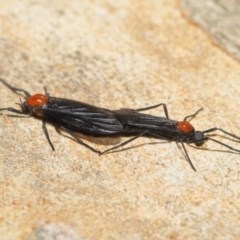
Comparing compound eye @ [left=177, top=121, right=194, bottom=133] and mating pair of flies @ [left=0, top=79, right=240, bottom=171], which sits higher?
compound eye @ [left=177, top=121, right=194, bottom=133]

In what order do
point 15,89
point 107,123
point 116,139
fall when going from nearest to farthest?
1. point 107,123
2. point 116,139
3. point 15,89

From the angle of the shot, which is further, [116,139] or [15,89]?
[15,89]

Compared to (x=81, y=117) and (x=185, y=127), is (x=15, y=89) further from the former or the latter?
(x=185, y=127)

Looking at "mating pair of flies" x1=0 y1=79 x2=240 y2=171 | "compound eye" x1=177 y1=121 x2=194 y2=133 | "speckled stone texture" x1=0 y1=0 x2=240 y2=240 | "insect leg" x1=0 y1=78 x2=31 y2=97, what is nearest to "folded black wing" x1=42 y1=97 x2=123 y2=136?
"mating pair of flies" x1=0 y1=79 x2=240 y2=171

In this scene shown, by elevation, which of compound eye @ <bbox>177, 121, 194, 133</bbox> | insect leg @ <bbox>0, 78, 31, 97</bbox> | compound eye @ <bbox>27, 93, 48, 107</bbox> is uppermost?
compound eye @ <bbox>177, 121, 194, 133</bbox>

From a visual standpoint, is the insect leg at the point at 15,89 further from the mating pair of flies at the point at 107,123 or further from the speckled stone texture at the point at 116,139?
the mating pair of flies at the point at 107,123

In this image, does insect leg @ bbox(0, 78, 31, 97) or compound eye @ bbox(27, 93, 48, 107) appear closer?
compound eye @ bbox(27, 93, 48, 107)

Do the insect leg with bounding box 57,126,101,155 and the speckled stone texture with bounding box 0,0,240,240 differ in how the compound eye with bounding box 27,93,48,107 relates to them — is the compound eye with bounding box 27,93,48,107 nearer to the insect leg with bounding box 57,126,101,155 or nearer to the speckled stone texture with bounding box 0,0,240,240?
the speckled stone texture with bounding box 0,0,240,240

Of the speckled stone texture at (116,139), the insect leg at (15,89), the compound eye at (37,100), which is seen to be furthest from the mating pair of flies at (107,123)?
the insect leg at (15,89)

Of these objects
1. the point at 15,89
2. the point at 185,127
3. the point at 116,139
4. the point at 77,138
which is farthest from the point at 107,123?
the point at 15,89
